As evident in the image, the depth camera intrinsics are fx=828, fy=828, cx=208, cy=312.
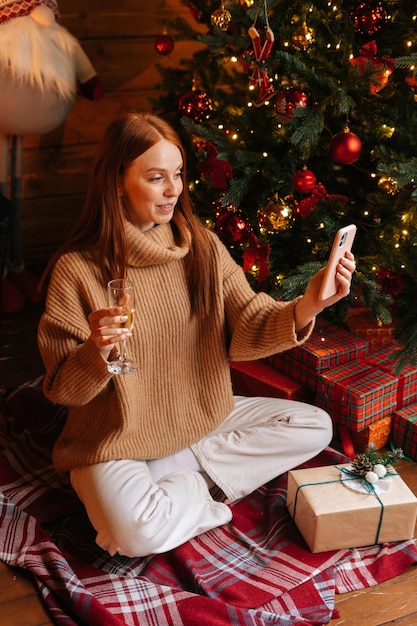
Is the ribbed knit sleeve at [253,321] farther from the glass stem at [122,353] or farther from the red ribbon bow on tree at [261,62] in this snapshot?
the red ribbon bow on tree at [261,62]

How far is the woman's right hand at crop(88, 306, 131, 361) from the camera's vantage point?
155cm

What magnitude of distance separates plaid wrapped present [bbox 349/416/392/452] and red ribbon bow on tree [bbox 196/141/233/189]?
29.9 inches

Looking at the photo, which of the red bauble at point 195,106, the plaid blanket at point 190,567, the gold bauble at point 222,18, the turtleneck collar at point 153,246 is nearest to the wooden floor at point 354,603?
the plaid blanket at point 190,567

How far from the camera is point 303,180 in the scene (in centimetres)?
212

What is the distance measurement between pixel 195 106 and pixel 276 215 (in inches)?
18.2

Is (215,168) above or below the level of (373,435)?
above

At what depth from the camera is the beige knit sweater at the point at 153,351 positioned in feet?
5.79

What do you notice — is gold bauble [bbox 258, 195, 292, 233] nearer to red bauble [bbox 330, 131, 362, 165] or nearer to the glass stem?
red bauble [bbox 330, 131, 362, 165]

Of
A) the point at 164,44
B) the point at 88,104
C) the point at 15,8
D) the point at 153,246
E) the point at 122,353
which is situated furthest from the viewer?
the point at 88,104

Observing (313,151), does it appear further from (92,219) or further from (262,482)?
(262,482)

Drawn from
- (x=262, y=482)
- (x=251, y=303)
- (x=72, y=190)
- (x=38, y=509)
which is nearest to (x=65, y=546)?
(x=38, y=509)

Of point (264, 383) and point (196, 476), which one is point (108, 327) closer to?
point (196, 476)

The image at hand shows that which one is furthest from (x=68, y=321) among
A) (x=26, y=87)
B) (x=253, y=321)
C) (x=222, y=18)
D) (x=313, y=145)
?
(x=26, y=87)

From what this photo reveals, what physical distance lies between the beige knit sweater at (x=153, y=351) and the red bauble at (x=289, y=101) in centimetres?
41
